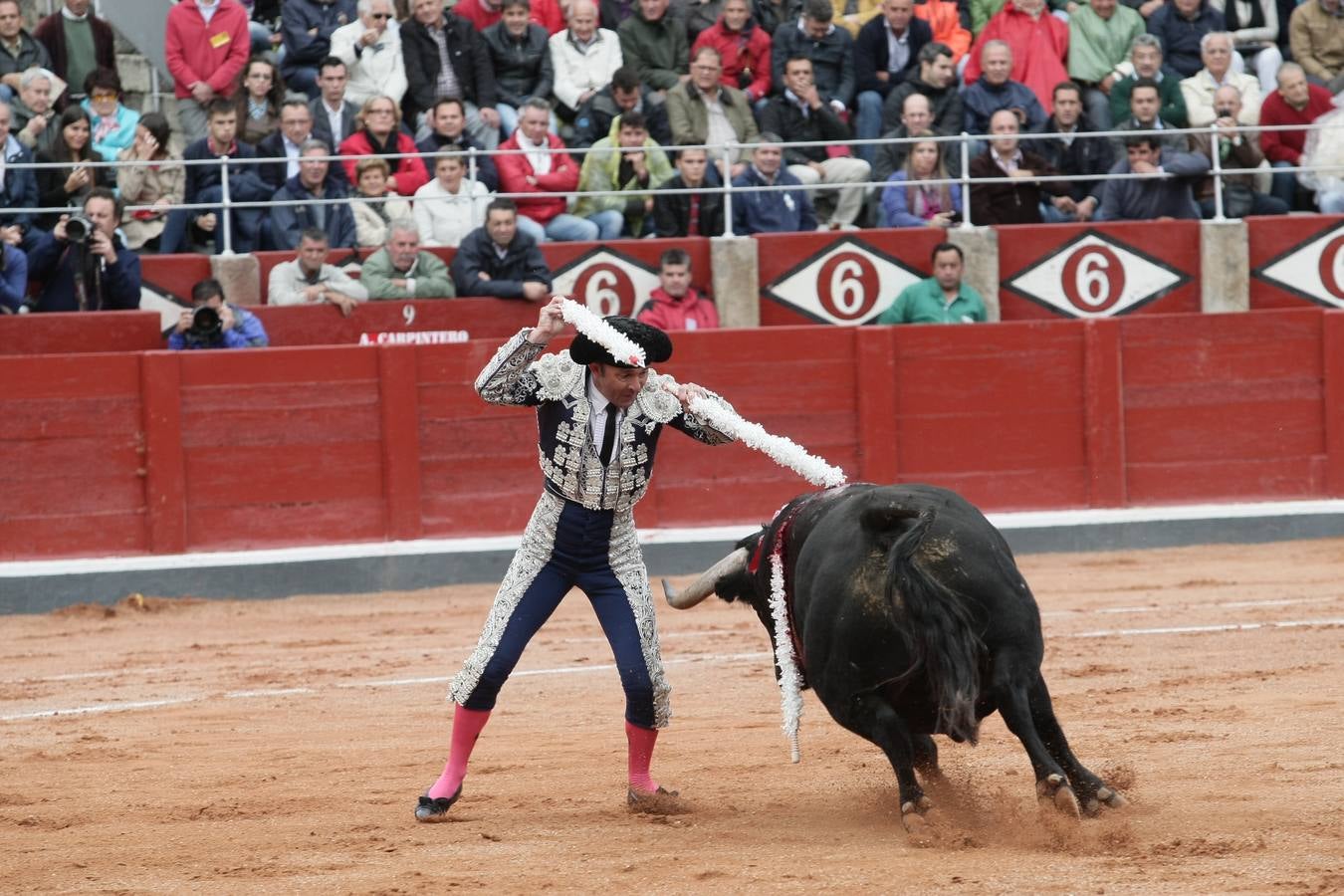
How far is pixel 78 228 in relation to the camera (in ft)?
31.3

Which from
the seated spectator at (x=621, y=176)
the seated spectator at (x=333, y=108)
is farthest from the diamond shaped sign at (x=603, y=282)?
the seated spectator at (x=333, y=108)

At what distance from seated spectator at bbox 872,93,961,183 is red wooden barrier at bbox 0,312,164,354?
435 centimetres

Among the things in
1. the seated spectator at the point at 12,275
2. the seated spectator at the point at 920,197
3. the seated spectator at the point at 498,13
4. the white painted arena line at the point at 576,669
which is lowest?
the white painted arena line at the point at 576,669

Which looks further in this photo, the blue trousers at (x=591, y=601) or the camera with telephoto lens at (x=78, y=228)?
the camera with telephoto lens at (x=78, y=228)

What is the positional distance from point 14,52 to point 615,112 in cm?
353

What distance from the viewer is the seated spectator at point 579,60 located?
1137 centimetres

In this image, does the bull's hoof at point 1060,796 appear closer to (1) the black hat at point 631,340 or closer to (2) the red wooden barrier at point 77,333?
(1) the black hat at point 631,340

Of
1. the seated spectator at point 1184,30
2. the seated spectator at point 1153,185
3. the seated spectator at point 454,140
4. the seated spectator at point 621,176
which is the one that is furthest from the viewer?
the seated spectator at point 1184,30

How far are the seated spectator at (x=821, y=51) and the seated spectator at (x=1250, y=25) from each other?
2.72 metres

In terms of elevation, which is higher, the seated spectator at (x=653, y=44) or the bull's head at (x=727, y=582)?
the seated spectator at (x=653, y=44)

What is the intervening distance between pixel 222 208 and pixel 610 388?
19.8ft

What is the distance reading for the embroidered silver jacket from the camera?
16.3 ft

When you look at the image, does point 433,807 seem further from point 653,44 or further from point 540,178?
point 653,44

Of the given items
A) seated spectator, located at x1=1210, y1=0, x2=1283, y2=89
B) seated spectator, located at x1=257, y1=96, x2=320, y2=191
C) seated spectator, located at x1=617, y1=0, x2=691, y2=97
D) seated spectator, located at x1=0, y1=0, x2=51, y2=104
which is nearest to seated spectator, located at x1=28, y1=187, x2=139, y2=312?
seated spectator, located at x1=257, y1=96, x2=320, y2=191
